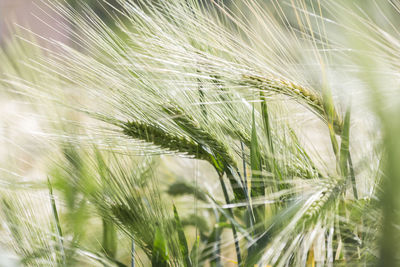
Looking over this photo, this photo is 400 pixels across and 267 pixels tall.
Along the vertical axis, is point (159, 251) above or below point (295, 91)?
below

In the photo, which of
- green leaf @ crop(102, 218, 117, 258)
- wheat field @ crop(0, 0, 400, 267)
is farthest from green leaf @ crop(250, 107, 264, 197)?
green leaf @ crop(102, 218, 117, 258)

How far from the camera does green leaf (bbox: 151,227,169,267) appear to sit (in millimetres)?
291

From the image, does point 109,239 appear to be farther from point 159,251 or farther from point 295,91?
point 295,91

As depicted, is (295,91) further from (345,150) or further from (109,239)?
(109,239)

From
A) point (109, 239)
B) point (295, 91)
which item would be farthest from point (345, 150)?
point (109, 239)

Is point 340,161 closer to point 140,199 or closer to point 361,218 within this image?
point 361,218

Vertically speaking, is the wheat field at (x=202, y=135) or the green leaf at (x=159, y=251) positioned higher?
the wheat field at (x=202, y=135)

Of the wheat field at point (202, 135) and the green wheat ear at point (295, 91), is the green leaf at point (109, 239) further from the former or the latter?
the green wheat ear at point (295, 91)

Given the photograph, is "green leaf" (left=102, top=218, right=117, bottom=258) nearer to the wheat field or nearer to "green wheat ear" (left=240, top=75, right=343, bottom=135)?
the wheat field

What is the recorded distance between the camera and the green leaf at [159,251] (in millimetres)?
291

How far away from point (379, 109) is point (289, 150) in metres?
0.17

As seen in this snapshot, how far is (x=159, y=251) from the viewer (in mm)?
293

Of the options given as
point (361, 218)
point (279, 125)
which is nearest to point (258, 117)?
point (279, 125)

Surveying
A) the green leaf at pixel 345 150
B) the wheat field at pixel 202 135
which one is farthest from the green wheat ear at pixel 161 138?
the green leaf at pixel 345 150
